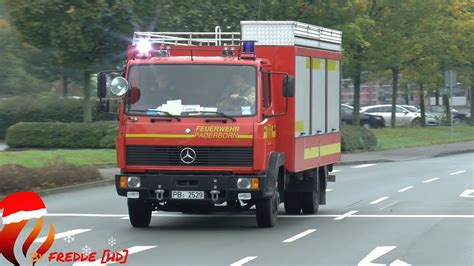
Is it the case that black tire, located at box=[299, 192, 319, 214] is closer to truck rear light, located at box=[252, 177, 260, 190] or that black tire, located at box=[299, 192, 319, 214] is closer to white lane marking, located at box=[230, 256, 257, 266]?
truck rear light, located at box=[252, 177, 260, 190]

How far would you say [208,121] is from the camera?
46.2 ft

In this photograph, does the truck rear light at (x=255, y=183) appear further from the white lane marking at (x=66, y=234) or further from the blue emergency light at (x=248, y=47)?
the white lane marking at (x=66, y=234)

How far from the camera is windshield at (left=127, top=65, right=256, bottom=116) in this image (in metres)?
14.2

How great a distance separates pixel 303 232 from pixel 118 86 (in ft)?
11.2

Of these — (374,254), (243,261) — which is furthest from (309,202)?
(243,261)

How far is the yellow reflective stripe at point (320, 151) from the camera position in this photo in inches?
640

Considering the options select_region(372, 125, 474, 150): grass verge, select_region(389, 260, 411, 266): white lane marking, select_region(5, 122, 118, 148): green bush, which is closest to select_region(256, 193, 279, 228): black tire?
select_region(389, 260, 411, 266): white lane marking

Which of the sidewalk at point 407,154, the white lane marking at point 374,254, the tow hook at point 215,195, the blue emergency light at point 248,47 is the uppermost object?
the blue emergency light at point 248,47

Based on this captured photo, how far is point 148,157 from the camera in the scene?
14359 millimetres

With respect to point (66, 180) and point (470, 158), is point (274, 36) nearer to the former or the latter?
point (66, 180)

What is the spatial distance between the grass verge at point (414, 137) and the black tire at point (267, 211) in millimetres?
26218

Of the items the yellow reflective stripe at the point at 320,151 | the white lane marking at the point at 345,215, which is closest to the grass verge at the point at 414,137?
the yellow reflective stripe at the point at 320,151

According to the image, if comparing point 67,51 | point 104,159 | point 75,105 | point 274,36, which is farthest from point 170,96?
point 75,105

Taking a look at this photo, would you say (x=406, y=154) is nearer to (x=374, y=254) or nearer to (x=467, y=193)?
(x=467, y=193)
